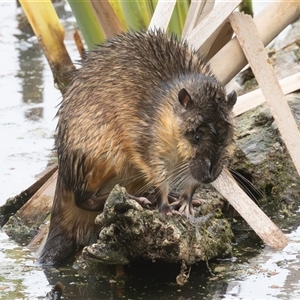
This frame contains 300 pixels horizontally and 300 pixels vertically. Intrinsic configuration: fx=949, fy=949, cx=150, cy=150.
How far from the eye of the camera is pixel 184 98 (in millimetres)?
5004

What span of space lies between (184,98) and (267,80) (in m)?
1.03

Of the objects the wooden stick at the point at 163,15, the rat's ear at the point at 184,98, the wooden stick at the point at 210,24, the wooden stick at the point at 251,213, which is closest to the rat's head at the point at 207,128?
the rat's ear at the point at 184,98

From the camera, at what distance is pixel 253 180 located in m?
6.05

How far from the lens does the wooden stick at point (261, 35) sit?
621cm

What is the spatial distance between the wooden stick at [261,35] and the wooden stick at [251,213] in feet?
3.07

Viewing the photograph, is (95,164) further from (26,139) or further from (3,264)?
(26,139)

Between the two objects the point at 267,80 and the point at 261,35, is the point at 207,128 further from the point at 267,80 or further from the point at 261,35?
the point at 261,35

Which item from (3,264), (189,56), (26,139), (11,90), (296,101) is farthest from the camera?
(11,90)

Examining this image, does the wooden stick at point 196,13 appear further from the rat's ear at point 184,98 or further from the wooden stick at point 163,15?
the rat's ear at point 184,98

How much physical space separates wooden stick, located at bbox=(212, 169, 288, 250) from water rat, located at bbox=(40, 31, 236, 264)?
11.6 inches

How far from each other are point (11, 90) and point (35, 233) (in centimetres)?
313

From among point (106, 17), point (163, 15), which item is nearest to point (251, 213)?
point (163, 15)

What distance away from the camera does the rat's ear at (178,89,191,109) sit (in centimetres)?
498

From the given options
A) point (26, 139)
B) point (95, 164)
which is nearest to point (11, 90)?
point (26, 139)
